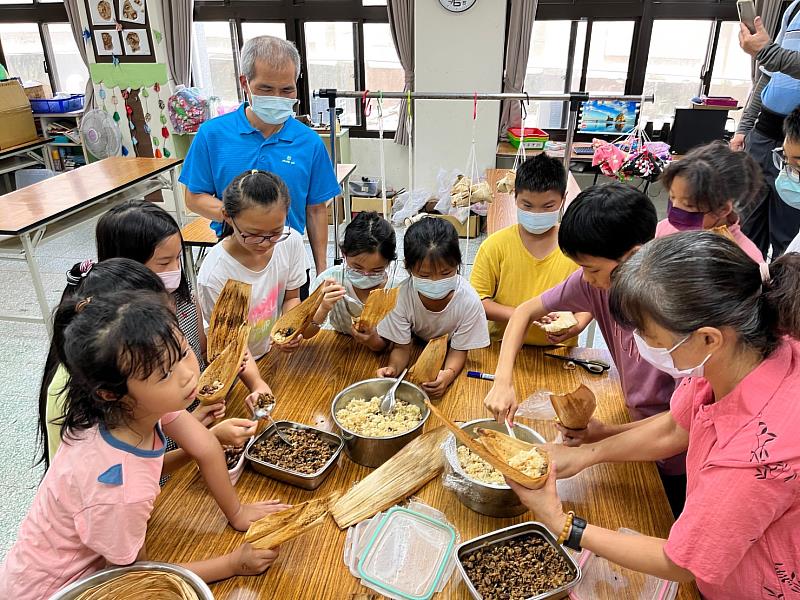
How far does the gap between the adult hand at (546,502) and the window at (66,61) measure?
712cm

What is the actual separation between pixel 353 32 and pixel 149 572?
582 cm

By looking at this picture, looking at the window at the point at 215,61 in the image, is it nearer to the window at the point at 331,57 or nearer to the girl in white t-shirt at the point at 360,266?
the window at the point at 331,57

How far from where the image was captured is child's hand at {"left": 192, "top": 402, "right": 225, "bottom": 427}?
137 cm

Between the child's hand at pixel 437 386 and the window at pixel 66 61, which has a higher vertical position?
the window at pixel 66 61

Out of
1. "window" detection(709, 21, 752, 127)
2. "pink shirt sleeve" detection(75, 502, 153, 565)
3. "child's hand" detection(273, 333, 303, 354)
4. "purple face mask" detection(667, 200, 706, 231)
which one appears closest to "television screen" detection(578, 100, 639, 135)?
"window" detection(709, 21, 752, 127)

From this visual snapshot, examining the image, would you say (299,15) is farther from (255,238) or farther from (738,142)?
(255,238)

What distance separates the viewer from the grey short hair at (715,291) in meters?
0.85

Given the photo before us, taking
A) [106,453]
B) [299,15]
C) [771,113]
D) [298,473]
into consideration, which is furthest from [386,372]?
[299,15]

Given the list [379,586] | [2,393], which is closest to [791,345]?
[379,586]

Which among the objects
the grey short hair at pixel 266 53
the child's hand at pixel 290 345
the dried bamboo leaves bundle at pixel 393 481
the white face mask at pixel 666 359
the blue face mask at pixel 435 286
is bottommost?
the dried bamboo leaves bundle at pixel 393 481

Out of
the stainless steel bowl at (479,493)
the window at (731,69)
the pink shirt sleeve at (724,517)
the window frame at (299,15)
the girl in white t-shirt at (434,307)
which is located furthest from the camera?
the window frame at (299,15)

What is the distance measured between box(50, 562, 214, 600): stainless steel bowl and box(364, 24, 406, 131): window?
5242mm

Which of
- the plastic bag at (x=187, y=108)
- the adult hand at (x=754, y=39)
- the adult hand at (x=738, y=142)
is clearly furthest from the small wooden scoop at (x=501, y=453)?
the plastic bag at (x=187, y=108)

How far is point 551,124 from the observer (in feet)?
19.1
